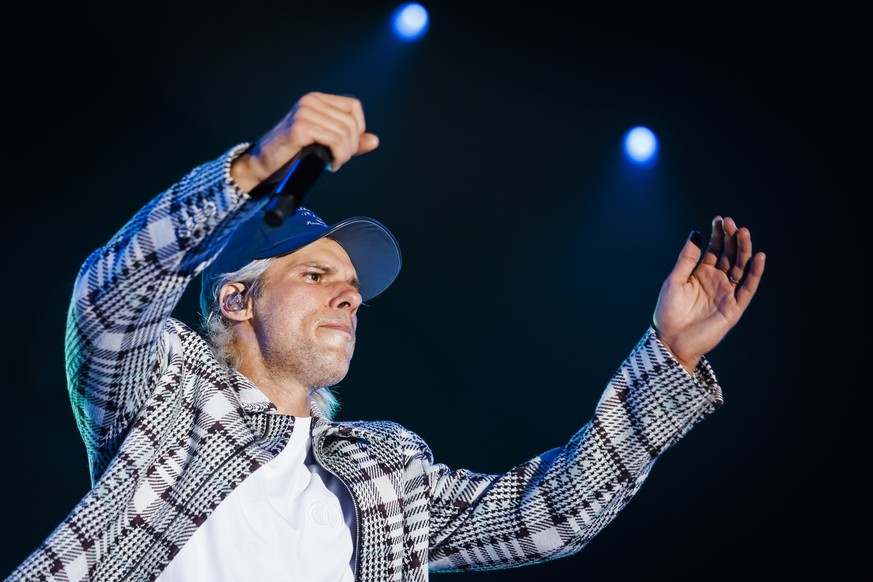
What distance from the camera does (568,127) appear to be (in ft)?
11.4

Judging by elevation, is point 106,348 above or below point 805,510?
above

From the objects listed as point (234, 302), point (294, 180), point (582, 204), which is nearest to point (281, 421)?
point (234, 302)

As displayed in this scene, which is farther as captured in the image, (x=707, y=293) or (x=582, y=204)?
(x=582, y=204)

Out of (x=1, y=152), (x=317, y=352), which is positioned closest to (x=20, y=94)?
(x=1, y=152)

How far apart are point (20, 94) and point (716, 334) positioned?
2.51 metres

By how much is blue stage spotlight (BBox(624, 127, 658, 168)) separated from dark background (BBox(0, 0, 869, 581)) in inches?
1.8

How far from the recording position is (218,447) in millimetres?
1413

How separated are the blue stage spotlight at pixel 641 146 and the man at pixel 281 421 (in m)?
1.96

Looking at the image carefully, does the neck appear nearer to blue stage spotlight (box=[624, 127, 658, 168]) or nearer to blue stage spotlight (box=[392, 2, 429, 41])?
blue stage spotlight (box=[392, 2, 429, 41])

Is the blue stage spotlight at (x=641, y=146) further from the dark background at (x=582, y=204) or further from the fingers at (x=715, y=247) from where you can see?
the fingers at (x=715, y=247)

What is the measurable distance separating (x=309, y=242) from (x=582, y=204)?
79.3 inches

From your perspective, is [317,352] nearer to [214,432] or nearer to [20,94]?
[214,432]

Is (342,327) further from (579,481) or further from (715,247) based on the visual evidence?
(715,247)

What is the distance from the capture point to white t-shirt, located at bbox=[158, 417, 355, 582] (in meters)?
1.38
